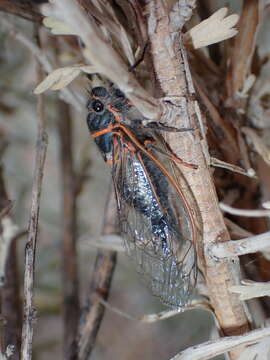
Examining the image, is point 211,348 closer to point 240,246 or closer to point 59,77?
point 240,246

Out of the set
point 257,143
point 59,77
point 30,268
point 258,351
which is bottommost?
point 258,351

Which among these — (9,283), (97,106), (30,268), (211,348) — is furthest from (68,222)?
(211,348)

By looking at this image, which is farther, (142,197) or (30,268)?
(142,197)

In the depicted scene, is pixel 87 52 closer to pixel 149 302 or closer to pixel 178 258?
pixel 178 258

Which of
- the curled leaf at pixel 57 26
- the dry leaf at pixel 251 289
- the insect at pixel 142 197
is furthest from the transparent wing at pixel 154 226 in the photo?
the curled leaf at pixel 57 26

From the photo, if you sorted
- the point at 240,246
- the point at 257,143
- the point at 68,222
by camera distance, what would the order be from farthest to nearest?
the point at 68,222
the point at 257,143
the point at 240,246

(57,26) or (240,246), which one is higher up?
(57,26)

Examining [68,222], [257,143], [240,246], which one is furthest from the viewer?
[68,222]

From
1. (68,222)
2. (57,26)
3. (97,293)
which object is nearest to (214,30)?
(57,26)
